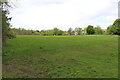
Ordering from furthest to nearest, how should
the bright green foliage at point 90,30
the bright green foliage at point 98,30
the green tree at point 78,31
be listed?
the bright green foliage at point 90,30, the green tree at point 78,31, the bright green foliage at point 98,30

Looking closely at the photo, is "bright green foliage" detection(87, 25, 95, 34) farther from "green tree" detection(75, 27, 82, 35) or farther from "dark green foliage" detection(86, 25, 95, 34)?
"green tree" detection(75, 27, 82, 35)

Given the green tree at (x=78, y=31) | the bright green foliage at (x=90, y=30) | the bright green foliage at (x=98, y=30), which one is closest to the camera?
the bright green foliage at (x=98, y=30)

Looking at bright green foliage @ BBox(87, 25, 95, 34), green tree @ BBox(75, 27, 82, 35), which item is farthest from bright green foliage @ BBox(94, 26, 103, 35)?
green tree @ BBox(75, 27, 82, 35)

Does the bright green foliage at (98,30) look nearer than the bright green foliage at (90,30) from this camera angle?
Yes

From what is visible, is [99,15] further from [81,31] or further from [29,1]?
[81,31]

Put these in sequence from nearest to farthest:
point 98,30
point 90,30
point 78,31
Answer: point 98,30 < point 78,31 < point 90,30

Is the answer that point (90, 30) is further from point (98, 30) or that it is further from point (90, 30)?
point (98, 30)

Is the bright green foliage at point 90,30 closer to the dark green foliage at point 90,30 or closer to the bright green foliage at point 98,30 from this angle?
the dark green foliage at point 90,30

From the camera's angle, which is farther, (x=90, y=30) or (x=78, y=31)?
(x=90, y=30)

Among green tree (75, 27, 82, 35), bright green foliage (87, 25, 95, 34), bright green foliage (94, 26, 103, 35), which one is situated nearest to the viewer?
bright green foliage (94, 26, 103, 35)

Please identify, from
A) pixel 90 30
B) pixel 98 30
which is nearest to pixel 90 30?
pixel 90 30

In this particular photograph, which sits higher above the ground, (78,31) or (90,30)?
(90,30)

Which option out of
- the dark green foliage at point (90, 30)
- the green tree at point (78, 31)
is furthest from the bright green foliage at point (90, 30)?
the green tree at point (78, 31)

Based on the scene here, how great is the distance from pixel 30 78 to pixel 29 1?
1188cm
